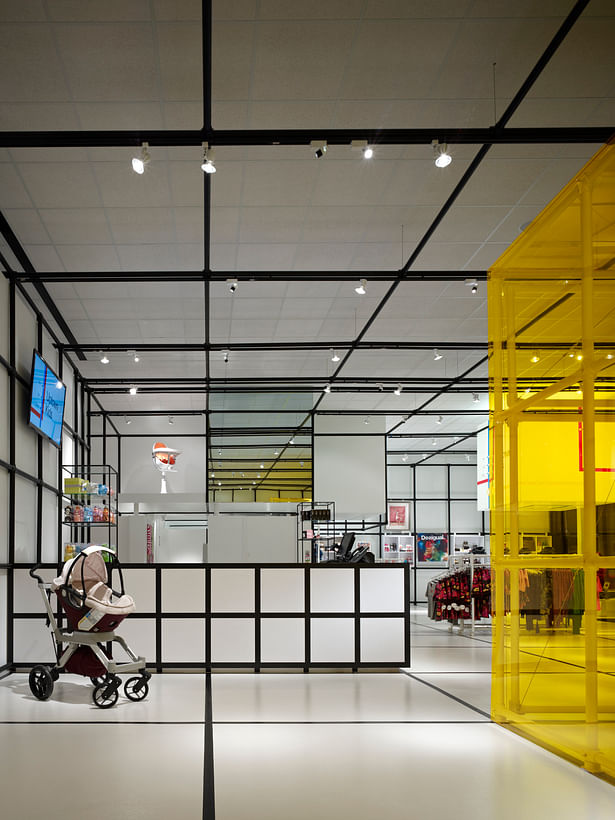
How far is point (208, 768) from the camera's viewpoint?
493 centimetres

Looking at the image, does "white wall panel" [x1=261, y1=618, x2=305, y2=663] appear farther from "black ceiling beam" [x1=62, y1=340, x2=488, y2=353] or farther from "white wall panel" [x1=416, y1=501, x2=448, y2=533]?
"white wall panel" [x1=416, y1=501, x2=448, y2=533]

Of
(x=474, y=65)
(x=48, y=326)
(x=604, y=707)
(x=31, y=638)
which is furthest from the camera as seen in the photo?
(x=48, y=326)

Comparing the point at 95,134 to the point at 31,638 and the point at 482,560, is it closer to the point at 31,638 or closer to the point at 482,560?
the point at 31,638

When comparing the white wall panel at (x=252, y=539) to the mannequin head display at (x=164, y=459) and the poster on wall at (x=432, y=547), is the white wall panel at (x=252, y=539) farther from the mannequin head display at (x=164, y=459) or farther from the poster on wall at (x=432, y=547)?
the poster on wall at (x=432, y=547)

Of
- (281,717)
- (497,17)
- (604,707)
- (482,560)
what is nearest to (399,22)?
(497,17)

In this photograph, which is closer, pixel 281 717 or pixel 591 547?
pixel 591 547

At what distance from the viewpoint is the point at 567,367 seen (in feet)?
18.1

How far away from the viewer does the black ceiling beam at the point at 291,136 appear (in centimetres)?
670

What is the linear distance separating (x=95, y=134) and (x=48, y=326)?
5115mm

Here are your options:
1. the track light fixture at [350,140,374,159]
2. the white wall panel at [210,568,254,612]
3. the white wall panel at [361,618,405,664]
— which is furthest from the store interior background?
the white wall panel at [361,618,405,664]

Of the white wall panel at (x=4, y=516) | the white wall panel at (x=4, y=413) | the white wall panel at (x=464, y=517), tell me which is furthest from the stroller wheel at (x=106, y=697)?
the white wall panel at (x=464, y=517)

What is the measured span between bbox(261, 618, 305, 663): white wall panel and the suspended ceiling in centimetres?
390

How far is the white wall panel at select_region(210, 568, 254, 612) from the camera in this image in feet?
30.7

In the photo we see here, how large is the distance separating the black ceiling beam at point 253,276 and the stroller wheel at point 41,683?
452cm
